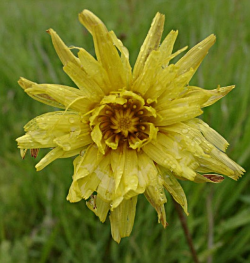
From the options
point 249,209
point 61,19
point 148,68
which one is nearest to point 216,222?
point 249,209

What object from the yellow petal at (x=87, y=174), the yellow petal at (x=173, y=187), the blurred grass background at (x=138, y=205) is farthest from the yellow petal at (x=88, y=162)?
the blurred grass background at (x=138, y=205)

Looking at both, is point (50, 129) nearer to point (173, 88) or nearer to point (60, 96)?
point (60, 96)

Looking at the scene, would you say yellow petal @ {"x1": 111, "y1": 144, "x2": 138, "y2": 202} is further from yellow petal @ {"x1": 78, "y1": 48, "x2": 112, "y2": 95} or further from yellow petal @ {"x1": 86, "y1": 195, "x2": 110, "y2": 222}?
yellow petal @ {"x1": 78, "y1": 48, "x2": 112, "y2": 95}

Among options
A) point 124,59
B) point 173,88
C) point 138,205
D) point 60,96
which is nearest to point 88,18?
point 124,59

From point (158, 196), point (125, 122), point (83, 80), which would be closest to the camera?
point (158, 196)

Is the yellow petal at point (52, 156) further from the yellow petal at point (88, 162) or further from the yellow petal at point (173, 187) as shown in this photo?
the yellow petal at point (173, 187)

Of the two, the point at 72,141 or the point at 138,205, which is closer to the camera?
the point at 72,141

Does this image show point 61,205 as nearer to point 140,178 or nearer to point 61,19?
point 140,178
